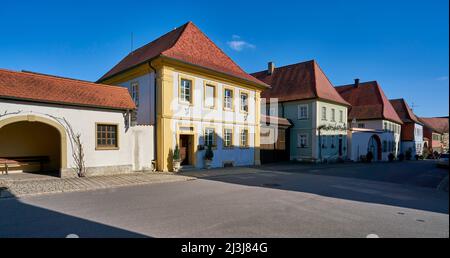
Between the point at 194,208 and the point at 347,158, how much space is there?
27.4 meters

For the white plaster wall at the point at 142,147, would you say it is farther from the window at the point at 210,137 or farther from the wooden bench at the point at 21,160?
the wooden bench at the point at 21,160

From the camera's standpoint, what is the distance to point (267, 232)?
4875mm

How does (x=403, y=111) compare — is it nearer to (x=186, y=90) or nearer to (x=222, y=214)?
(x=186, y=90)

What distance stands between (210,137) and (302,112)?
13.0 m

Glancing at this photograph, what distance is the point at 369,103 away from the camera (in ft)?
120

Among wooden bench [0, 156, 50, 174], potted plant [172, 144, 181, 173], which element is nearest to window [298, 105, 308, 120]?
potted plant [172, 144, 181, 173]

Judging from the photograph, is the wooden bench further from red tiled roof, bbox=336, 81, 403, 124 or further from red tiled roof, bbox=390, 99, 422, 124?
red tiled roof, bbox=390, 99, 422, 124

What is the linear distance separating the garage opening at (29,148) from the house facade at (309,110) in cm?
2003

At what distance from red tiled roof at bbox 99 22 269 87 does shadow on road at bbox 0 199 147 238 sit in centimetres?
1087

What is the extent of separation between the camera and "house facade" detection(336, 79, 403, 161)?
3444cm

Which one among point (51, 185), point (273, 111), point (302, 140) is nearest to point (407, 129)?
point (302, 140)

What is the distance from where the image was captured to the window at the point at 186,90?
15929 millimetres
